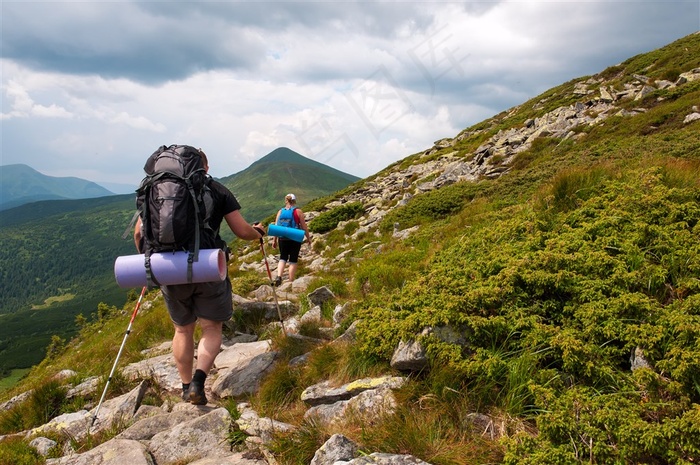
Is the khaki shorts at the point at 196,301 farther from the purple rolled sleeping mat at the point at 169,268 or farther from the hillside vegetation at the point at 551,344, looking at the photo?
the hillside vegetation at the point at 551,344

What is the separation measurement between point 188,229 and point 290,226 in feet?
21.3

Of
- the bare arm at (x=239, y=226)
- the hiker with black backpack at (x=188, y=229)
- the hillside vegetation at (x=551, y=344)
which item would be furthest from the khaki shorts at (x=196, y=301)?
the hillside vegetation at (x=551, y=344)

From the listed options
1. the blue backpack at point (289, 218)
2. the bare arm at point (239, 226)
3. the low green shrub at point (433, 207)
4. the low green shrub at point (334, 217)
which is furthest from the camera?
the low green shrub at point (334, 217)

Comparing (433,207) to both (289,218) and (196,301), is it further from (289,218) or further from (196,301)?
(196,301)

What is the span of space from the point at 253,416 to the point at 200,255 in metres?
1.97

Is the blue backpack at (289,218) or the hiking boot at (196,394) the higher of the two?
the blue backpack at (289,218)

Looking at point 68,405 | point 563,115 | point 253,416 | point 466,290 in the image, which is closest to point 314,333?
point 253,416

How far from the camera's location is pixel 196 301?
535 centimetres

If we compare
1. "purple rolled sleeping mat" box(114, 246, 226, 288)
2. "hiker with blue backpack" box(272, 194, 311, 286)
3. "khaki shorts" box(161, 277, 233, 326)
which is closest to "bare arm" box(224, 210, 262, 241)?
"purple rolled sleeping mat" box(114, 246, 226, 288)

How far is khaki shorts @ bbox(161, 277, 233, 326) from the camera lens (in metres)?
5.18

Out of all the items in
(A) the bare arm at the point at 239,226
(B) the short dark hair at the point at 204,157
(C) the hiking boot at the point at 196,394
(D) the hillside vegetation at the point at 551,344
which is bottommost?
(C) the hiking boot at the point at 196,394

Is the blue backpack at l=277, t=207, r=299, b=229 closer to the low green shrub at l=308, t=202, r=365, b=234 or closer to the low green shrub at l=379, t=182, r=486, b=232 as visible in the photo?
the low green shrub at l=379, t=182, r=486, b=232

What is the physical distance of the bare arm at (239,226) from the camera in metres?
5.35

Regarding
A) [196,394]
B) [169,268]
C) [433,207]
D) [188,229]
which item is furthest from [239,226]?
[433,207]
